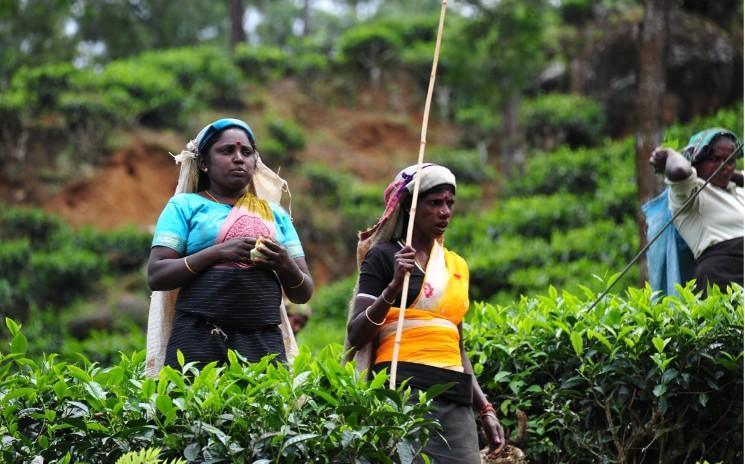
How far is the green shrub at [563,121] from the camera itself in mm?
19016

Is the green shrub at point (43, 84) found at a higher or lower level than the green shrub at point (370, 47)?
lower

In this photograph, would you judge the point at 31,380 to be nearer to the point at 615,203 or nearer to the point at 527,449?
the point at 527,449

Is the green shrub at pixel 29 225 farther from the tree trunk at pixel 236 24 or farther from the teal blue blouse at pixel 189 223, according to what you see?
the teal blue blouse at pixel 189 223

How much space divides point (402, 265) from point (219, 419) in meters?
0.92

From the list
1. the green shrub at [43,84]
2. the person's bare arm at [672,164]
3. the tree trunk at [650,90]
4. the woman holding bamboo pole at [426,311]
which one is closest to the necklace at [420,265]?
the woman holding bamboo pole at [426,311]

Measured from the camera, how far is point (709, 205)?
6391mm

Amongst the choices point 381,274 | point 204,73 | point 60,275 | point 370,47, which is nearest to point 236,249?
point 381,274

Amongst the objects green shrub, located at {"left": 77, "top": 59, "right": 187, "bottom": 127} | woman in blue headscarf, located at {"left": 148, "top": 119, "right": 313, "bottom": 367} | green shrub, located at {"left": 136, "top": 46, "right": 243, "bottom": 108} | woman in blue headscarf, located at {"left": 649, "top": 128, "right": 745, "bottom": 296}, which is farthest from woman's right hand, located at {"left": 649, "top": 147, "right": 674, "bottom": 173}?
green shrub, located at {"left": 136, "top": 46, "right": 243, "bottom": 108}

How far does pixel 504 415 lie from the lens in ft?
18.0

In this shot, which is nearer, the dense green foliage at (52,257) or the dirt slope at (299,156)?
the dense green foliage at (52,257)

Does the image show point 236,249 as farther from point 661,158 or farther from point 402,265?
point 661,158

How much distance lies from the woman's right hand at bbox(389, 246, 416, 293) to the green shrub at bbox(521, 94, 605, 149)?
15.0 meters

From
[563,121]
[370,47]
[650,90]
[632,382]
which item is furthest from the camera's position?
[370,47]

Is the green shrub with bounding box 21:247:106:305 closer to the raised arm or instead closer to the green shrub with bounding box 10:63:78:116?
the green shrub with bounding box 10:63:78:116
